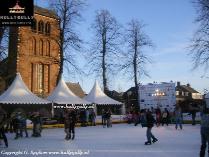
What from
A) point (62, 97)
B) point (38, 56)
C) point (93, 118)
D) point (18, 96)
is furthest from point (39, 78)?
point (18, 96)

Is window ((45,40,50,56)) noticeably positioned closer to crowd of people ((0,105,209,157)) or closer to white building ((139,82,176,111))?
crowd of people ((0,105,209,157))

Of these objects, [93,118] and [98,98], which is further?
[98,98]

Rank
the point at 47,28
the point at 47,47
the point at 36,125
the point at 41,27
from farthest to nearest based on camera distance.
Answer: the point at 47,28 < the point at 47,47 < the point at 41,27 < the point at 36,125

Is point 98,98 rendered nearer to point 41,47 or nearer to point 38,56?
point 38,56

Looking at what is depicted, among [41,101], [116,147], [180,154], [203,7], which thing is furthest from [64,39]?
[180,154]

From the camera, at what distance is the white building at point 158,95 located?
33.1 metres

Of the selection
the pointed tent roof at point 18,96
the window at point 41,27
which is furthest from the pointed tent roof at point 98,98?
the window at point 41,27

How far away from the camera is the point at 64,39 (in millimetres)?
37469

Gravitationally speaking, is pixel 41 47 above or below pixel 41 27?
below

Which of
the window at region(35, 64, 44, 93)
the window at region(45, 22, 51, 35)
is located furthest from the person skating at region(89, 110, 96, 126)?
the window at region(45, 22, 51, 35)

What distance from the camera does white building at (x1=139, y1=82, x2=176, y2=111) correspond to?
33062 mm

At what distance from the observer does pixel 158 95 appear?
33594 mm

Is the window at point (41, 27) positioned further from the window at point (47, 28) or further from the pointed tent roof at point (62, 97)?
the pointed tent roof at point (62, 97)

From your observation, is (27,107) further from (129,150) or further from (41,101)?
(129,150)
